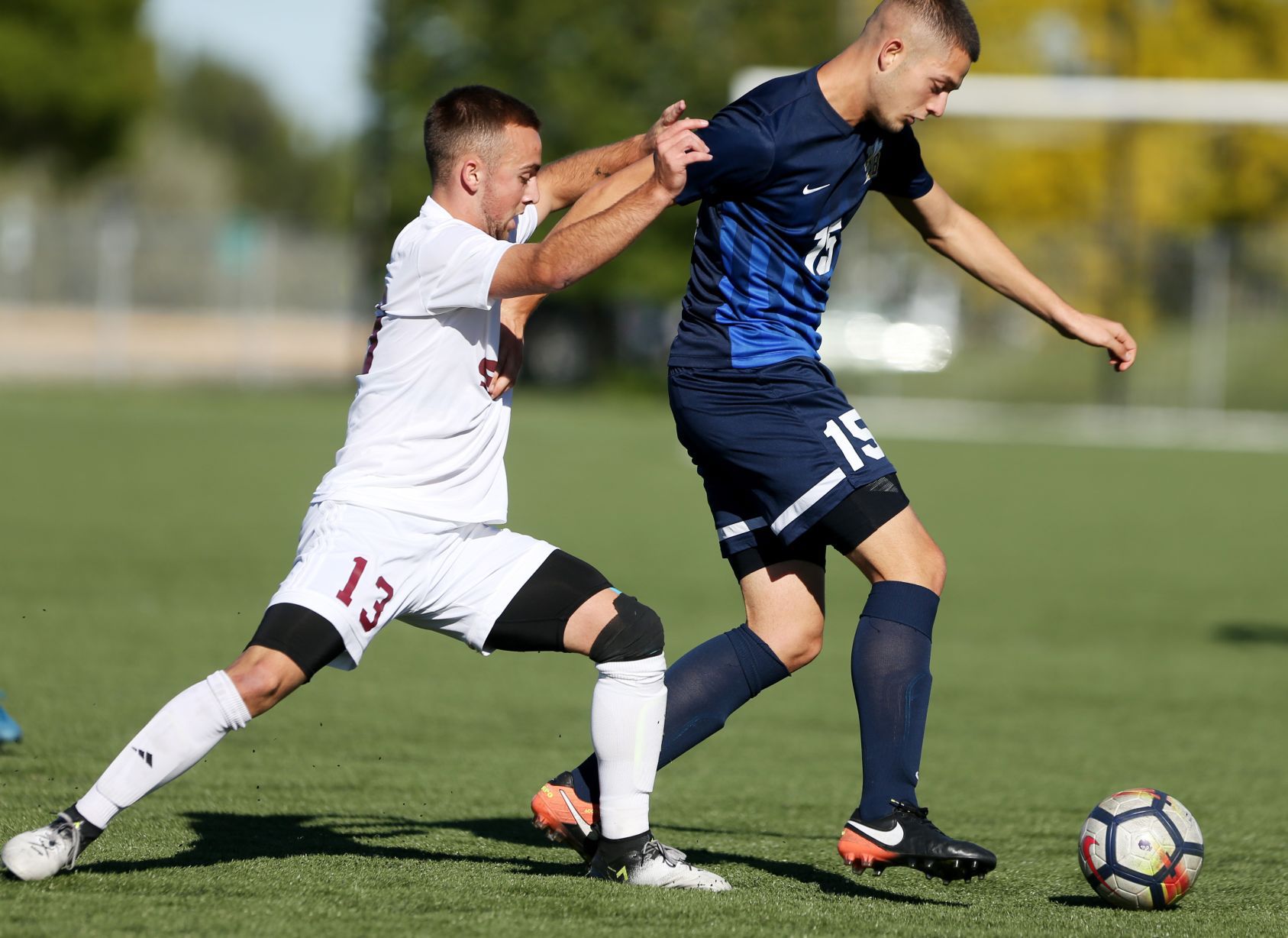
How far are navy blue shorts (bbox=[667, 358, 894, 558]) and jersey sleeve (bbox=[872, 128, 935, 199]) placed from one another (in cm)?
62

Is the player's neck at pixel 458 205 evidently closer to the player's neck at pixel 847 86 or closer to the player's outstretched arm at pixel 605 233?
the player's outstretched arm at pixel 605 233

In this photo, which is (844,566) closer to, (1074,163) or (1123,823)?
(1123,823)

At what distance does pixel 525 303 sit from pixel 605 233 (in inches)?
24.5

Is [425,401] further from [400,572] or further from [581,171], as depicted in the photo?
[581,171]

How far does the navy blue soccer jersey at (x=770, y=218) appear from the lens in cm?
417

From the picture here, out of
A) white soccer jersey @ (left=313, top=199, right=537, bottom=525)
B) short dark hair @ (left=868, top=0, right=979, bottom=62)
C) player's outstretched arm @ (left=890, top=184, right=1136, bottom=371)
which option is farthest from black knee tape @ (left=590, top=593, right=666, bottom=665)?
short dark hair @ (left=868, top=0, right=979, bottom=62)

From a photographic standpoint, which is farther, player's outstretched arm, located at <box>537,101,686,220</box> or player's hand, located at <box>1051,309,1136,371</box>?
player's hand, located at <box>1051,309,1136,371</box>

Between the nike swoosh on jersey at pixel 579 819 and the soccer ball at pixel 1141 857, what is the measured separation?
4.06 ft

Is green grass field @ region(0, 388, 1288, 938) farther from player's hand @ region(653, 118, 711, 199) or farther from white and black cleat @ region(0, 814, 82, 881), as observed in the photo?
player's hand @ region(653, 118, 711, 199)

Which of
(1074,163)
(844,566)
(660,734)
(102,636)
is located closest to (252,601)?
(102,636)

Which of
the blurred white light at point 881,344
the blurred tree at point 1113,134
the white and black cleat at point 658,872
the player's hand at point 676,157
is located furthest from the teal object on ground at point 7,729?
the blurred tree at point 1113,134

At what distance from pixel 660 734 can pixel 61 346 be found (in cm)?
3845

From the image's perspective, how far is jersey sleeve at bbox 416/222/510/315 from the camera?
400 cm

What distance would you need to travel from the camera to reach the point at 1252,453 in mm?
23281
